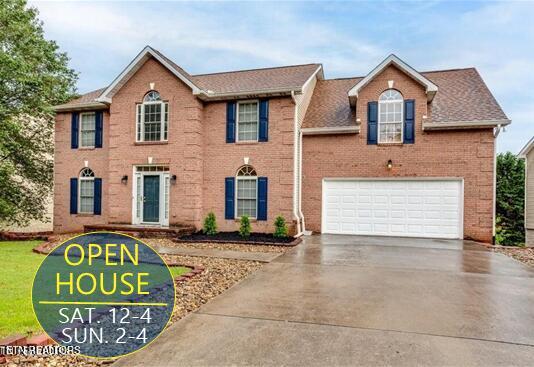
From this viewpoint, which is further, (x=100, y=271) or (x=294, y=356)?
(x=100, y=271)

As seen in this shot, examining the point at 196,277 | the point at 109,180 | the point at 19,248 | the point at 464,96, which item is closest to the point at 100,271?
the point at 196,277

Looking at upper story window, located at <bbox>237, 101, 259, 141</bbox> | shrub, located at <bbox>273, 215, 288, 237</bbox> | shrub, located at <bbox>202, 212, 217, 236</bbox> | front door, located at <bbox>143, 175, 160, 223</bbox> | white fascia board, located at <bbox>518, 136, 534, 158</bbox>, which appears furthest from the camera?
white fascia board, located at <bbox>518, 136, 534, 158</bbox>

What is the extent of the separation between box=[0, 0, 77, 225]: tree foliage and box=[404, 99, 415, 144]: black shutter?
1541 cm

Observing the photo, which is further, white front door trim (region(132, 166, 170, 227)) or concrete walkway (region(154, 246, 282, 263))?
white front door trim (region(132, 166, 170, 227))

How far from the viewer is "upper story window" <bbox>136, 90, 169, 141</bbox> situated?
44.7ft

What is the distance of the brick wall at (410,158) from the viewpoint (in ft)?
39.4

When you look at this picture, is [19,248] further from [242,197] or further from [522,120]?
[522,120]

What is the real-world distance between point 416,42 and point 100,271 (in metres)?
25.5

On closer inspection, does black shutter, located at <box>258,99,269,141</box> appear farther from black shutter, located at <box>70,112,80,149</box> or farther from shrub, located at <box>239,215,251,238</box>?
black shutter, located at <box>70,112,80,149</box>

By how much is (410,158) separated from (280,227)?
5.50m

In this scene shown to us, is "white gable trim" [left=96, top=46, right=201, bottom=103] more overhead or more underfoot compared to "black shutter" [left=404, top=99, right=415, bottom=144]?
more overhead

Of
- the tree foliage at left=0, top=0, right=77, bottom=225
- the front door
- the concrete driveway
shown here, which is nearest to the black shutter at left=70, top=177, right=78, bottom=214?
the tree foliage at left=0, top=0, right=77, bottom=225

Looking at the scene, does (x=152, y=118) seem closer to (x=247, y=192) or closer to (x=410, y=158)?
(x=247, y=192)

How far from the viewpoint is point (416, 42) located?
78.2ft
